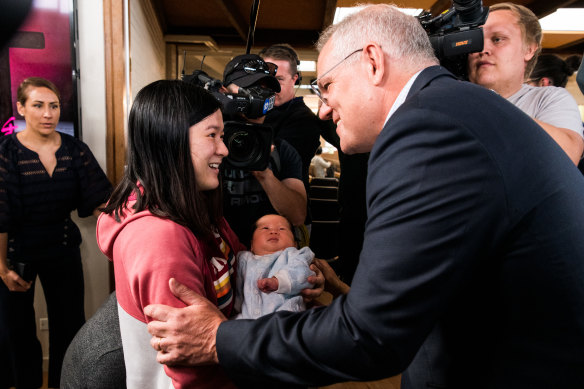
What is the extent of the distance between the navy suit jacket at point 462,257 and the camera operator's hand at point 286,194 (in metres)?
0.85

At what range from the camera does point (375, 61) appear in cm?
85

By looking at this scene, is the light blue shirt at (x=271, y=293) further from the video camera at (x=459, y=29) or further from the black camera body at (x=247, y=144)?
the video camera at (x=459, y=29)

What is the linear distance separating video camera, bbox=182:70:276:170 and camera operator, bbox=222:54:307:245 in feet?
0.29

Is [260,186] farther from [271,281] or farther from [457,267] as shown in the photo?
[457,267]

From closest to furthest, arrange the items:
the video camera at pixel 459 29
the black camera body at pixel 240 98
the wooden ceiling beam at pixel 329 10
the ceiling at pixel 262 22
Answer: the video camera at pixel 459 29
the black camera body at pixel 240 98
the wooden ceiling beam at pixel 329 10
the ceiling at pixel 262 22

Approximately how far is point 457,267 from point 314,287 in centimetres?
87

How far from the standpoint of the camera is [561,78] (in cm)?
218

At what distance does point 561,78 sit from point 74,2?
9.27 feet

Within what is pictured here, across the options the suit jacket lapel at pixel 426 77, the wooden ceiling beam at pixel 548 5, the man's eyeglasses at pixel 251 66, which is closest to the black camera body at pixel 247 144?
the man's eyeglasses at pixel 251 66

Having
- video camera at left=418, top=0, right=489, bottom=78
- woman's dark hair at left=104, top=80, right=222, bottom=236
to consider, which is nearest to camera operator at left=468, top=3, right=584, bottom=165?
video camera at left=418, top=0, right=489, bottom=78

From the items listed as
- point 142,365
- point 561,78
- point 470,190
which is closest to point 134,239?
point 142,365

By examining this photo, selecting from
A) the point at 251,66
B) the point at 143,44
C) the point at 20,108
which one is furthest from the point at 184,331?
the point at 143,44

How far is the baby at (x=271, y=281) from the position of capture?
4.33 ft

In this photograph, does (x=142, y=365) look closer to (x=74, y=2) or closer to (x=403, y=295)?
(x=403, y=295)
